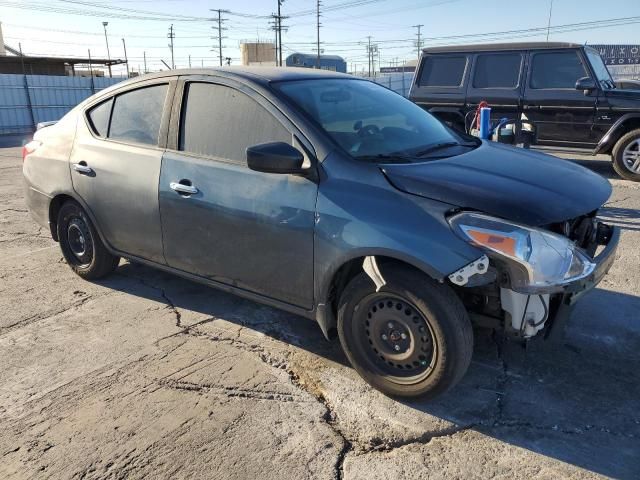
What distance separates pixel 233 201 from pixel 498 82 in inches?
287

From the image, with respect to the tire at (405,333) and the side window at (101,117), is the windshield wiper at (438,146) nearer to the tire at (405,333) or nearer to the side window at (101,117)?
the tire at (405,333)

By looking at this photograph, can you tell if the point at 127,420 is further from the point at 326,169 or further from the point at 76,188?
the point at 76,188

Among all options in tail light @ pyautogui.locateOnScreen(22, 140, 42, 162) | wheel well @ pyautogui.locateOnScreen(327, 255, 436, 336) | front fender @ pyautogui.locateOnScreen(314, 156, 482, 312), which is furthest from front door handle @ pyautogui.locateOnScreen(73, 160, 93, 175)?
wheel well @ pyautogui.locateOnScreen(327, 255, 436, 336)

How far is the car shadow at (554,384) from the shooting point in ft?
8.47

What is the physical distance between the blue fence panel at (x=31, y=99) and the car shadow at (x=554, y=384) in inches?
764

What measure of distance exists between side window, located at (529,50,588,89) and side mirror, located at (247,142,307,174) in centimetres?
729

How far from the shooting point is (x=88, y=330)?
382cm

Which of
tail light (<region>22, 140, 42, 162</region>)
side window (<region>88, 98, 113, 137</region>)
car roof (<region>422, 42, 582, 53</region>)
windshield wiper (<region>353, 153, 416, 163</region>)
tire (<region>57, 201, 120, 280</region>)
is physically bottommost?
tire (<region>57, 201, 120, 280</region>)

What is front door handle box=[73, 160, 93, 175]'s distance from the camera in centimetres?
416

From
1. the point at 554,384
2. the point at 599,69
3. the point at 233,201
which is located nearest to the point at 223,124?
the point at 233,201

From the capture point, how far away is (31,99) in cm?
2047

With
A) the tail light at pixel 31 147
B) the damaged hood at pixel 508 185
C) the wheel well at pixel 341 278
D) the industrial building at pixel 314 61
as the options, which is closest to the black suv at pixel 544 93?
the damaged hood at pixel 508 185

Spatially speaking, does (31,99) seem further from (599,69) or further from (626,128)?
(626,128)

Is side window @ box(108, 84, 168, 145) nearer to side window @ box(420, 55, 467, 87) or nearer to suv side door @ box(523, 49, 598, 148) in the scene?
side window @ box(420, 55, 467, 87)
